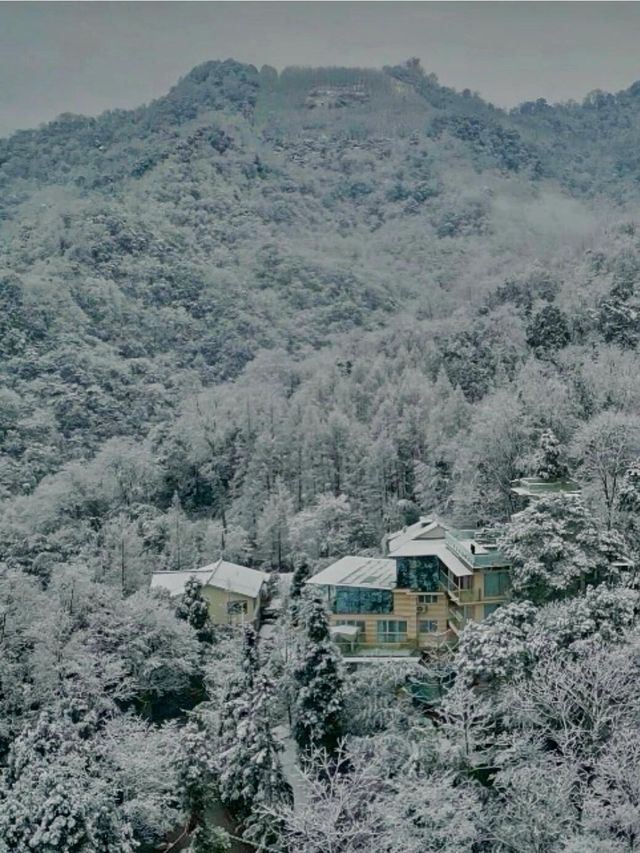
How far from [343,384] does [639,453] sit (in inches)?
1128

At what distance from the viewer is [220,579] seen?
39656 mm

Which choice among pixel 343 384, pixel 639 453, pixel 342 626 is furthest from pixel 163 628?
pixel 343 384

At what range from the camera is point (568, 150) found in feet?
631

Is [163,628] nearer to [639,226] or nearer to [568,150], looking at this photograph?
[639,226]

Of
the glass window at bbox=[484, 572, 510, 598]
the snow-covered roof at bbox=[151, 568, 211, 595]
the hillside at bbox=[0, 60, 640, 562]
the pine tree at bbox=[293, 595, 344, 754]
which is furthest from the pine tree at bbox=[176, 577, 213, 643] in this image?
the glass window at bbox=[484, 572, 510, 598]

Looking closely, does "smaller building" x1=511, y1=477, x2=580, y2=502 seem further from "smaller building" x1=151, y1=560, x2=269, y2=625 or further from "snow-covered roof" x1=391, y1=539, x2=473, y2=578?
"smaller building" x1=151, y1=560, x2=269, y2=625

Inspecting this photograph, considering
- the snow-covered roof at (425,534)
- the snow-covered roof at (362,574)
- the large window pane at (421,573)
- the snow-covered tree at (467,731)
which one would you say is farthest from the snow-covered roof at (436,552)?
the snow-covered tree at (467,731)

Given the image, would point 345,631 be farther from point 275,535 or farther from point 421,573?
point 275,535

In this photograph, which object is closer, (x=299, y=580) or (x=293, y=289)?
(x=299, y=580)

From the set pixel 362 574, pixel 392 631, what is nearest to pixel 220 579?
pixel 362 574

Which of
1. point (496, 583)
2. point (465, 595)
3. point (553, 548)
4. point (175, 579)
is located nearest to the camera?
point (553, 548)

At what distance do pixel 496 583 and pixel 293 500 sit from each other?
24.0 meters

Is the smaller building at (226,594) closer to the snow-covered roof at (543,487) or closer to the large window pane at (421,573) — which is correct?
the large window pane at (421,573)

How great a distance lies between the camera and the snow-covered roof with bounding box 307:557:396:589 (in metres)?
31.0
